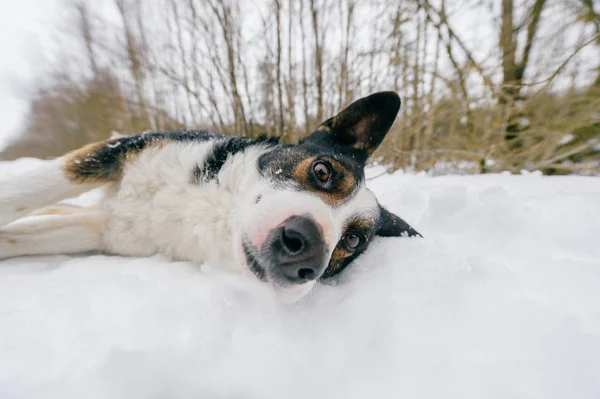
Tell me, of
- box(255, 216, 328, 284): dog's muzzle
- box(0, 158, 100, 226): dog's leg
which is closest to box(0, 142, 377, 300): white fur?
box(0, 158, 100, 226): dog's leg

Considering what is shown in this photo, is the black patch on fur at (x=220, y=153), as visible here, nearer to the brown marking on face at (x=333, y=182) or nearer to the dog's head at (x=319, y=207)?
the dog's head at (x=319, y=207)

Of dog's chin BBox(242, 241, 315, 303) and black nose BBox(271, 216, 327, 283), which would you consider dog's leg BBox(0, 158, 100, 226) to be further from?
black nose BBox(271, 216, 327, 283)

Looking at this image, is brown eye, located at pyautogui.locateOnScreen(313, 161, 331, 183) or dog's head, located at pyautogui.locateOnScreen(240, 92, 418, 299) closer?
dog's head, located at pyautogui.locateOnScreen(240, 92, 418, 299)

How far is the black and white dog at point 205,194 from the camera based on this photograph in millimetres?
1790

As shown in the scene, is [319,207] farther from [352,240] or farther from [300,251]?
[352,240]

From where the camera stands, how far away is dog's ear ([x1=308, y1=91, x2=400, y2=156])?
2334 millimetres

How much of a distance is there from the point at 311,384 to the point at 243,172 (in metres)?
1.41

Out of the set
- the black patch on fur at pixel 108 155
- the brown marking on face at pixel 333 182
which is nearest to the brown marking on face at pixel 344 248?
the brown marking on face at pixel 333 182

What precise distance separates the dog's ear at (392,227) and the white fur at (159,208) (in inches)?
6.7

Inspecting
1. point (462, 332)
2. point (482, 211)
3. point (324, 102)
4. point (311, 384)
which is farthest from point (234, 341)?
point (324, 102)

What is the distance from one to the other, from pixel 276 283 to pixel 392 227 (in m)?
1.14

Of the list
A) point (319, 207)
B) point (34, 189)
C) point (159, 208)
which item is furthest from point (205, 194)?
point (34, 189)

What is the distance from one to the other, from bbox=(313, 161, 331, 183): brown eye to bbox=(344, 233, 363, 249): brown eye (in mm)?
364

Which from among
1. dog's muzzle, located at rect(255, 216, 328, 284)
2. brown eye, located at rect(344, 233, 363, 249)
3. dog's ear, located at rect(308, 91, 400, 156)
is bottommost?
brown eye, located at rect(344, 233, 363, 249)
